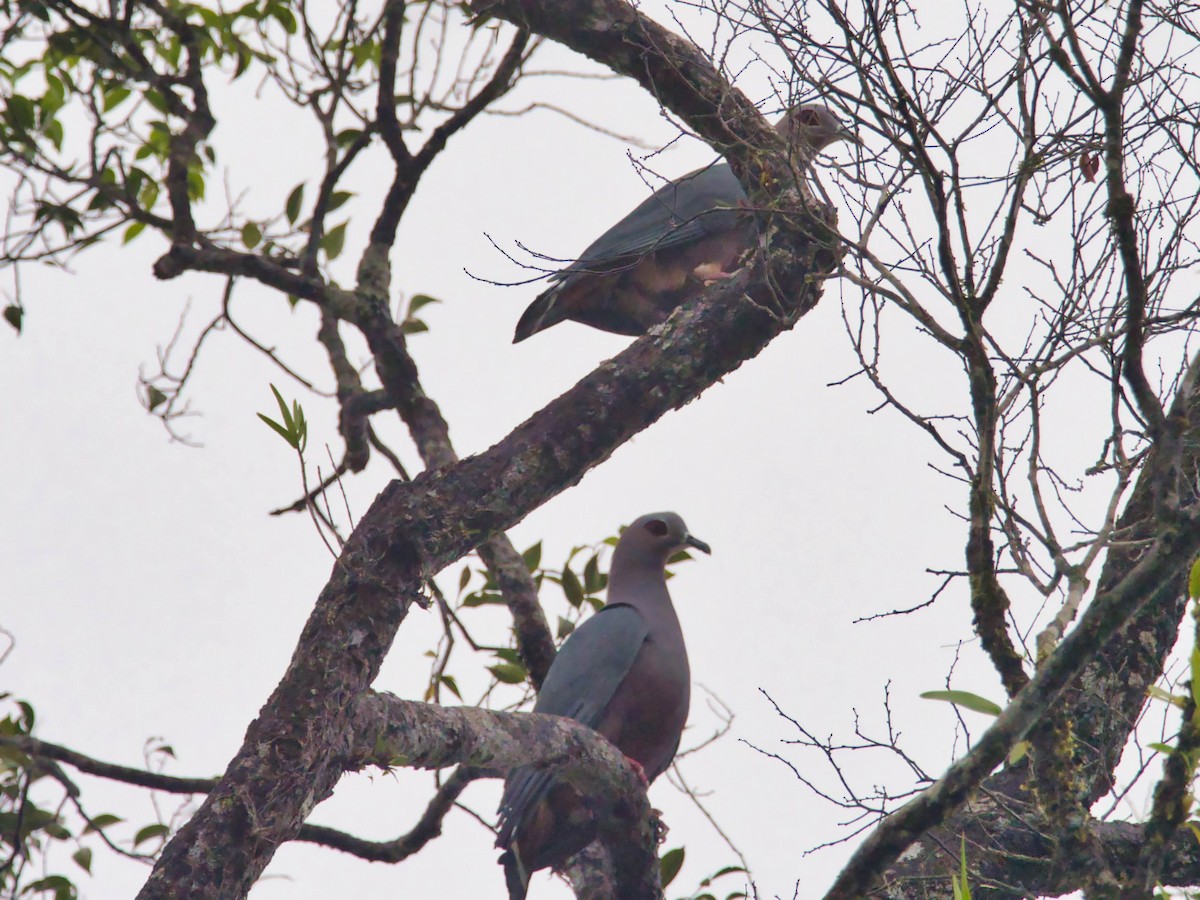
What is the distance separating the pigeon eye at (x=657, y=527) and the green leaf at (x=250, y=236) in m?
1.72

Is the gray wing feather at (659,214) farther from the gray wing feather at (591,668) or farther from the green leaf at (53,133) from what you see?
the green leaf at (53,133)

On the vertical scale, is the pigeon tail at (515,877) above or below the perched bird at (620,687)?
below

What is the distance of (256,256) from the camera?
396 centimetres

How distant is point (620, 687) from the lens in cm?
407

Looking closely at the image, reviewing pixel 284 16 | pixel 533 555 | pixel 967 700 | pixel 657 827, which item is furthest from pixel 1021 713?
pixel 284 16

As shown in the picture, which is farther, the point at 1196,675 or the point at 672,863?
the point at 672,863

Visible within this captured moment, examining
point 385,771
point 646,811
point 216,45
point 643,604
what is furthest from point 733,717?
point 216,45

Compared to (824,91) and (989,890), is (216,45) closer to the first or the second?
(824,91)

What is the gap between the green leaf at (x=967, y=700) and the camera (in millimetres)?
1669

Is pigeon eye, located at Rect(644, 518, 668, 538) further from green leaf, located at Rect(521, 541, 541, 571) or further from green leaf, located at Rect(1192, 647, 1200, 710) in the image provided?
green leaf, located at Rect(1192, 647, 1200, 710)

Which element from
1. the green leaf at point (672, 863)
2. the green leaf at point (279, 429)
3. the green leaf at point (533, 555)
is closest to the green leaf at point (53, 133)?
the green leaf at point (533, 555)

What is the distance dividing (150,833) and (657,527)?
6.44ft

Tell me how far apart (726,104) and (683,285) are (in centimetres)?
130

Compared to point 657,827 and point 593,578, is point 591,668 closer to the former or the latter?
point 593,578
